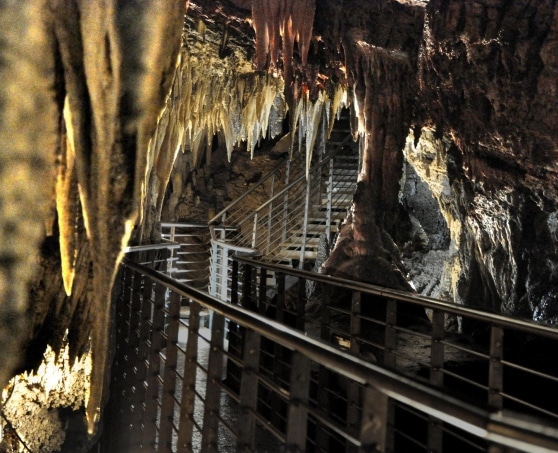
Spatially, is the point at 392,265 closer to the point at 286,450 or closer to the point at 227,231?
the point at 286,450

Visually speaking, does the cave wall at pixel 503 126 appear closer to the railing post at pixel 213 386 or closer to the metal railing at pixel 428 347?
the metal railing at pixel 428 347

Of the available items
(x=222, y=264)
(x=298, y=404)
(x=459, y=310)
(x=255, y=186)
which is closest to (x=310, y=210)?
(x=255, y=186)

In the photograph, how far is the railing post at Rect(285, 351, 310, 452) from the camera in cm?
142

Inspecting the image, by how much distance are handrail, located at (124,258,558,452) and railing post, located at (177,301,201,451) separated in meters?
0.54

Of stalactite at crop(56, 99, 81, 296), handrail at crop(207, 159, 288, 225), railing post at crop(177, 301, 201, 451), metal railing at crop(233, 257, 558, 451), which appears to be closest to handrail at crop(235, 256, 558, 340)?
metal railing at crop(233, 257, 558, 451)

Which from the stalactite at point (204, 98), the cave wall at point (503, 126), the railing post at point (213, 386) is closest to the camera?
the railing post at point (213, 386)

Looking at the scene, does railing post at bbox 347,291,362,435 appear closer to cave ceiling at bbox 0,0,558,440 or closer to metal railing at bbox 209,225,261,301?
cave ceiling at bbox 0,0,558,440

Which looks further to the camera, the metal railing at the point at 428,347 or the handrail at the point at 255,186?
the handrail at the point at 255,186

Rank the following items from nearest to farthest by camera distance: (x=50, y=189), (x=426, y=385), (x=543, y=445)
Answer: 1. (x=543, y=445)
2. (x=426, y=385)
3. (x=50, y=189)

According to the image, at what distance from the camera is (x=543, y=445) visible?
814mm

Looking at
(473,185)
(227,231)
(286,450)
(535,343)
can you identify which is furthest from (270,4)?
(227,231)

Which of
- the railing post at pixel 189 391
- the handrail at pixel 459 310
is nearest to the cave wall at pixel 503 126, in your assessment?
the handrail at pixel 459 310

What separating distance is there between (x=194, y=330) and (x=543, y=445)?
1518mm

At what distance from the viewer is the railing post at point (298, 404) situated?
142cm
